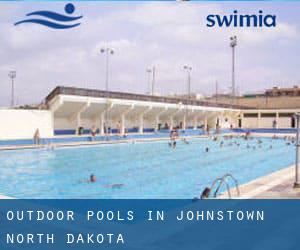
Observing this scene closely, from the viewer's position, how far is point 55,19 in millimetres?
19219

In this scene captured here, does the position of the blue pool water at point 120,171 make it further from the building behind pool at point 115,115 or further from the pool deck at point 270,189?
the building behind pool at point 115,115

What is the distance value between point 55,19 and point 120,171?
9.89m

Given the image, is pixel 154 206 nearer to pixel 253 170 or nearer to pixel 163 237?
pixel 163 237

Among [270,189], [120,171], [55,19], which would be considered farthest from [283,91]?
[270,189]

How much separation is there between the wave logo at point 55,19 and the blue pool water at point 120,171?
6594mm

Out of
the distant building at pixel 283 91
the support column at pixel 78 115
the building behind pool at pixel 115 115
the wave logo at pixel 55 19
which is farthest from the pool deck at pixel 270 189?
the distant building at pixel 283 91

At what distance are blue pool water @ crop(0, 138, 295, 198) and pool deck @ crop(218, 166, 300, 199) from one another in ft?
6.60

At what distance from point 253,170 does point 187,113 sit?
991 inches

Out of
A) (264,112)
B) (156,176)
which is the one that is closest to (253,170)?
(156,176)

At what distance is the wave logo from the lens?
18734 millimetres

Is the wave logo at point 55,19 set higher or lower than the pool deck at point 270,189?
higher

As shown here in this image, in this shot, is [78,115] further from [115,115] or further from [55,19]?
[55,19]

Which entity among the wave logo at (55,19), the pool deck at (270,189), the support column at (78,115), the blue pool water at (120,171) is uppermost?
the wave logo at (55,19)

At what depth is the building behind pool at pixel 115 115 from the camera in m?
24.0
